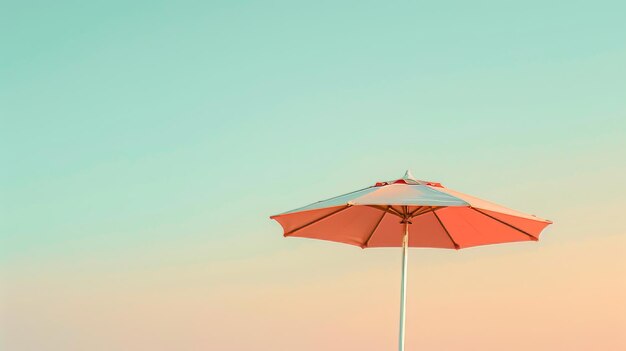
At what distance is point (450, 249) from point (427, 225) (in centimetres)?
36

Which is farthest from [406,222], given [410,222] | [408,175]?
[408,175]

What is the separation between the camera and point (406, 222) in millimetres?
6562

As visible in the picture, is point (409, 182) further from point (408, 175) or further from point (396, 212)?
point (396, 212)

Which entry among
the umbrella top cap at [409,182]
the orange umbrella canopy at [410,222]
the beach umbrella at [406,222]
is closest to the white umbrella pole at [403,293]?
the beach umbrella at [406,222]

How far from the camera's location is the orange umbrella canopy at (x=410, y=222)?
6.00 meters

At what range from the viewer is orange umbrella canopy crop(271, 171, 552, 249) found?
6.00 meters

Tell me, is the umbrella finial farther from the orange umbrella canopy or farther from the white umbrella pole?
the white umbrella pole

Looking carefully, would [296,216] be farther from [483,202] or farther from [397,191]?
[483,202]

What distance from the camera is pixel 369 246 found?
286 inches

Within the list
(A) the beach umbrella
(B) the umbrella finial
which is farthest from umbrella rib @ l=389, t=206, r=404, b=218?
(B) the umbrella finial

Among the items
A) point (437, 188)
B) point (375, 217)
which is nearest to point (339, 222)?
point (375, 217)

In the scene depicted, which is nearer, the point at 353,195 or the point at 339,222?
the point at 353,195

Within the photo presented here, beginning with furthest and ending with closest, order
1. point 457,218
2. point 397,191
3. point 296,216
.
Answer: point 457,218 < point 296,216 < point 397,191

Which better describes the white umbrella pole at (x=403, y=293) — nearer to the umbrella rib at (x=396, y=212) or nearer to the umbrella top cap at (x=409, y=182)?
the umbrella rib at (x=396, y=212)
